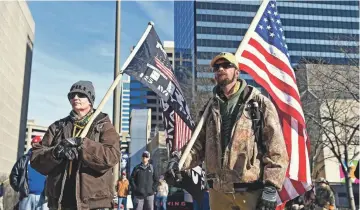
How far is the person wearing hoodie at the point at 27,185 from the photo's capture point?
8352 millimetres

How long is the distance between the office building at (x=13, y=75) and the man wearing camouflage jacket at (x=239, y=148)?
61.6m

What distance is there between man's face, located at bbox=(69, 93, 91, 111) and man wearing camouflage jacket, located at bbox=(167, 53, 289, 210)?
101cm

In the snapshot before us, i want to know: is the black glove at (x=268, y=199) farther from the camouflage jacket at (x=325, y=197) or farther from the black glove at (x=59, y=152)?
the camouflage jacket at (x=325, y=197)

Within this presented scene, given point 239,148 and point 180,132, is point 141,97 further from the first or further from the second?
point 239,148

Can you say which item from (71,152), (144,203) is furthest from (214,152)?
(144,203)

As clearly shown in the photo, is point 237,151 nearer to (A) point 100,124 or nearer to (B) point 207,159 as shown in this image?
(B) point 207,159

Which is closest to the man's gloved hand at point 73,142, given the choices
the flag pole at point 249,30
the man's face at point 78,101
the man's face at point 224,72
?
the man's face at point 78,101

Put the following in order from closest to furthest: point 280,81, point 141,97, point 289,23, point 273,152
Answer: point 273,152 < point 280,81 < point 289,23 < point 141,97

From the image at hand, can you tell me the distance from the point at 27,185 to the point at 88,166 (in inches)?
207

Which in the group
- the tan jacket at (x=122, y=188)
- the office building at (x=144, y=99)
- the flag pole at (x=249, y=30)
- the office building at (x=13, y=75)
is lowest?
the tan jacket at (x=122, y=188)

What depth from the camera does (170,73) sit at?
8.15 meters

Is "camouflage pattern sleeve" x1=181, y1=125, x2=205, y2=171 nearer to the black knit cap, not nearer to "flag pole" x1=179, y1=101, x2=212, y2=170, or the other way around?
A: "flag pole" x1=179, y1=101, x2=212, y2=170

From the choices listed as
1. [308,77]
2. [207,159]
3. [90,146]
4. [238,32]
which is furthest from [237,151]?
[238,32]

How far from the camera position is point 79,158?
3.68 metres
